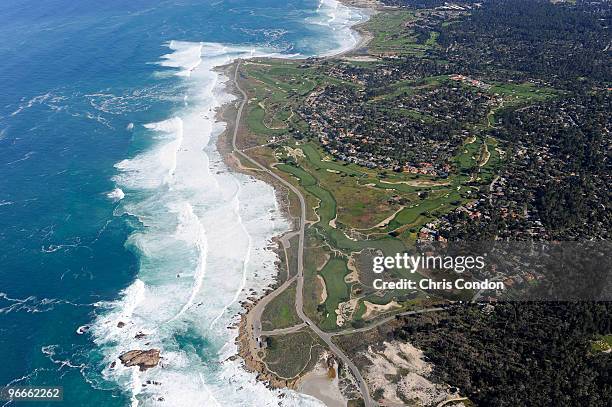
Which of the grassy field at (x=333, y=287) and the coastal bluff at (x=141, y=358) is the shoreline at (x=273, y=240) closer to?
the grassy field at (x=333, y=287)

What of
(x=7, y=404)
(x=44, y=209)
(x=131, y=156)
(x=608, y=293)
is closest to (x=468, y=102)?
(x=608, y=293)

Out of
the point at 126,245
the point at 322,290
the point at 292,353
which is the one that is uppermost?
the point at 126,245

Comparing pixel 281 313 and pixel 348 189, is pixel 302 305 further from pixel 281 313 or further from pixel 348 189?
pixel 348 189

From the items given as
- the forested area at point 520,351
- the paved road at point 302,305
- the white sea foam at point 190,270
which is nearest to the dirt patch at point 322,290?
the paved road at point 302,305

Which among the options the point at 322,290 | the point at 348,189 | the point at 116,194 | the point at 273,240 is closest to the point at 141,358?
the point at 322,290

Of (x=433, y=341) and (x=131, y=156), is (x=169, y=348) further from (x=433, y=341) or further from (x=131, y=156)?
(x=131, y=156)

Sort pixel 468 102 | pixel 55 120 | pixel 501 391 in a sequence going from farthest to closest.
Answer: pixel 468 102, pixel 55 120, pixel 501 391

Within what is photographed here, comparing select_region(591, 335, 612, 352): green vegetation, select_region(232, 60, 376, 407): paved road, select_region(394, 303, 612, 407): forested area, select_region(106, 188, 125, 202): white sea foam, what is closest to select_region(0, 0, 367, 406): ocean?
select_region(106, 188, 125, 202): white sea foam
